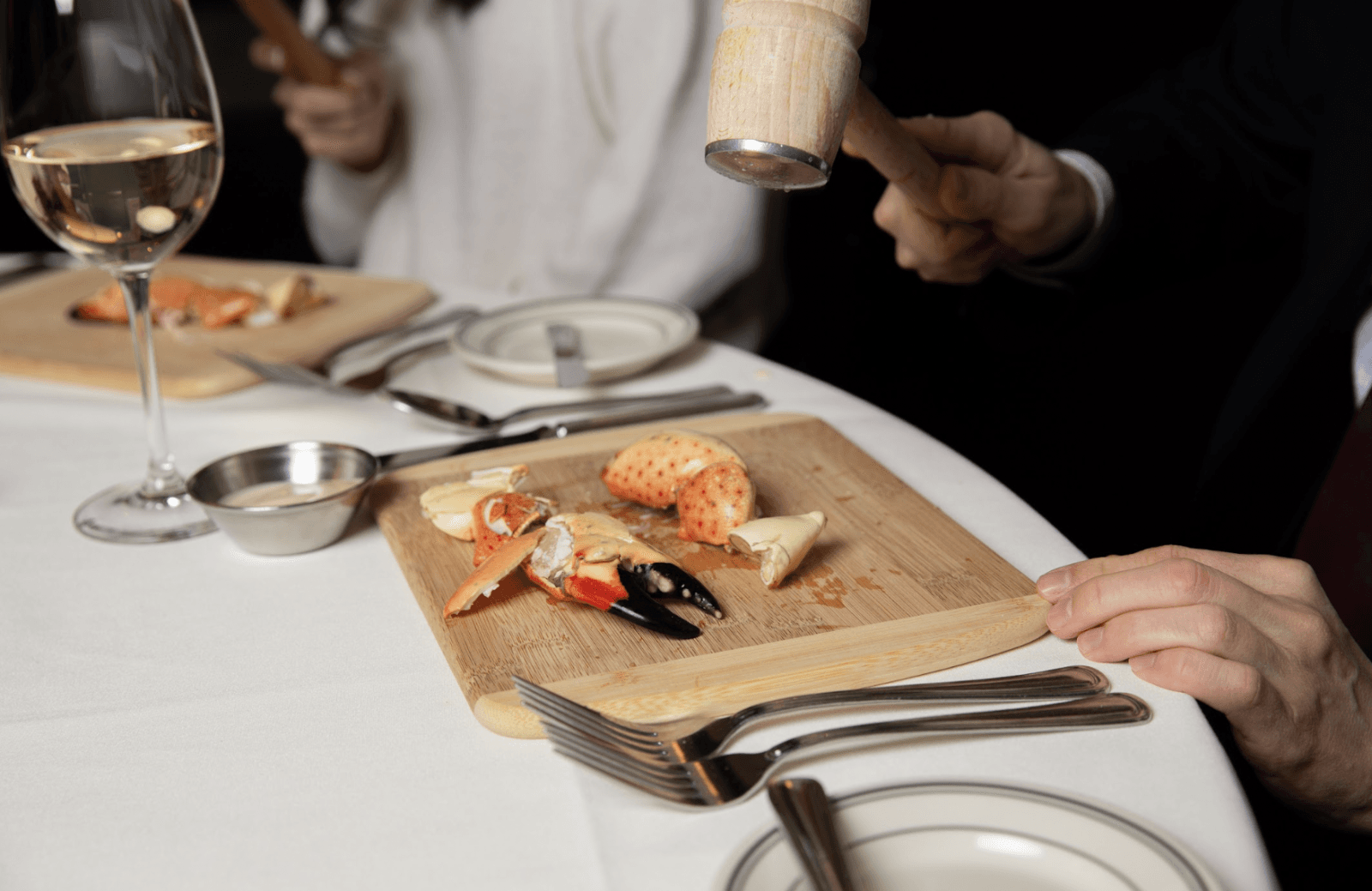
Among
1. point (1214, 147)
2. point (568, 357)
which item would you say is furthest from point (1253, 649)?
point (1214, 147)

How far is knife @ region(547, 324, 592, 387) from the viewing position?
1.30 m

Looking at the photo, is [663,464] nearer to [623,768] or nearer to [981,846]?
[623,768]

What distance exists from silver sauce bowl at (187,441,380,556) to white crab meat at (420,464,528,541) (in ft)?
0.20

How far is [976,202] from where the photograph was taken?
1226 mm

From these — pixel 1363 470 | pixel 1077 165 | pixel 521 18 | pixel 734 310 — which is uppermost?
pixel 521 18

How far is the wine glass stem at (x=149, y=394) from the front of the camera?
3.26 feet

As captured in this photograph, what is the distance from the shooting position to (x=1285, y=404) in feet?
5.08

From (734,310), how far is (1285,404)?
1.26 meters

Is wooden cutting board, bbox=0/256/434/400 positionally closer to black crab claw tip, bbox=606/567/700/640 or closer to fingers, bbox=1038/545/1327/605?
black crab claw tip, bbox=606/567/700/640

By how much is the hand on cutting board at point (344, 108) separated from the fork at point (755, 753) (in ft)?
6.29

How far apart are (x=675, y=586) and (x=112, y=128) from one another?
2.02 ft

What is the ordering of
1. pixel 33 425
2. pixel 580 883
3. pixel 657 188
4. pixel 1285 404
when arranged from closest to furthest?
1. pixel 580 883
2. pixel 33 425
3. pixel 1285 404
4. pixel 657 188

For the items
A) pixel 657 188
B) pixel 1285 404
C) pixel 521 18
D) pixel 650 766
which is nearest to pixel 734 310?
pixel 657 188

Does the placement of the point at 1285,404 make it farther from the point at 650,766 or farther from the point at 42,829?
the point at 42,829
